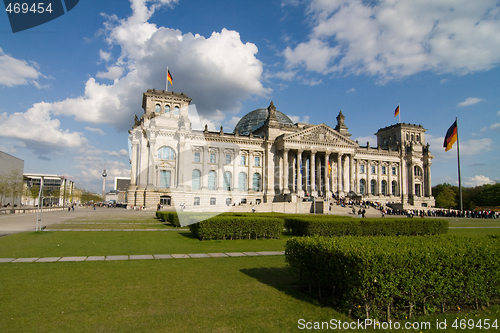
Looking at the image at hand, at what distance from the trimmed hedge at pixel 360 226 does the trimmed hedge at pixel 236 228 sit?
2300 mm

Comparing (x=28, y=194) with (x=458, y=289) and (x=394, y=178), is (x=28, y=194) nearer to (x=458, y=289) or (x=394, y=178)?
(x=458, y=289)

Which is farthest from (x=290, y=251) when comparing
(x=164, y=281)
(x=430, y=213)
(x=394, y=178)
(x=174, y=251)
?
(x=394, y=178)

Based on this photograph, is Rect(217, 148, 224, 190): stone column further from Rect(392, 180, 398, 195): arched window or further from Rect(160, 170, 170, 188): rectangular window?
Rect(392, 180, 398, 195): arched window

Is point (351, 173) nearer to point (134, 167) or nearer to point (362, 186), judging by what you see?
point (362, 186)

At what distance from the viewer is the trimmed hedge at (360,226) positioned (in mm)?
20641

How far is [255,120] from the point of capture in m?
89.1

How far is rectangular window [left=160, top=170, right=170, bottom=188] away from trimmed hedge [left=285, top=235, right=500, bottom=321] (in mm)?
60218

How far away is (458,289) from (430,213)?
65528mm

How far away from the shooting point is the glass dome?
8750 centimetres

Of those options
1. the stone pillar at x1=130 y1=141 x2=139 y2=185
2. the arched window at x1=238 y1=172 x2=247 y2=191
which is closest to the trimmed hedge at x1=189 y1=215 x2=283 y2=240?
the stone pillar at x1=130 y1=141 x2=139 y2=185

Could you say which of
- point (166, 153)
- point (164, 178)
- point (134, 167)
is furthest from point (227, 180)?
point (134, 167)

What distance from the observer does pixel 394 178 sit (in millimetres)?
86875

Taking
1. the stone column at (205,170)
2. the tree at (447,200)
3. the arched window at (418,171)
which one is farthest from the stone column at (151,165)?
the tree at (447,200)

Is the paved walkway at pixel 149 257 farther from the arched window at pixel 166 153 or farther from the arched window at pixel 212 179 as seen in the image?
the arched window at pixel 212 179
